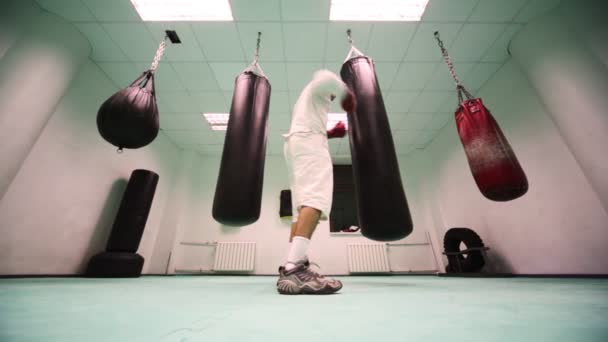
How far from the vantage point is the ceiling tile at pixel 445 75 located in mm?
3422

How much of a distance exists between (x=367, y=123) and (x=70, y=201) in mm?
3850

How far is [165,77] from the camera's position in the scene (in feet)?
11.8

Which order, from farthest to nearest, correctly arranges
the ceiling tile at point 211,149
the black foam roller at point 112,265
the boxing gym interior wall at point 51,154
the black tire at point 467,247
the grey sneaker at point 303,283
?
the ceiling tile at point 211,149, the black tire at point 467,247, the black foam roller at point 112,265, the boxing gym interior wall at point 51,154, the grey sneaker at point 303,283

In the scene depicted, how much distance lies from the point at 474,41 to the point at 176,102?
4768 mm

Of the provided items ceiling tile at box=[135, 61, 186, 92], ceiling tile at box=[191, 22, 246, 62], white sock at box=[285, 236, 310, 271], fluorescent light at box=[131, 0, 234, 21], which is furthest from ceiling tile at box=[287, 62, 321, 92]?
white sock at box=[285, 236, 310, 271]

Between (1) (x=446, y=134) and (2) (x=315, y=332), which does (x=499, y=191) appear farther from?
(1) (x=446, y=134)

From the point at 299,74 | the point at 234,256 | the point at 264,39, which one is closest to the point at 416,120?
the point at 299,74

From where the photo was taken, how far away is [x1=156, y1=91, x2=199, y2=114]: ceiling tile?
391 cm

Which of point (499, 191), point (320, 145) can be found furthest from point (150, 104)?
point (499, 191)

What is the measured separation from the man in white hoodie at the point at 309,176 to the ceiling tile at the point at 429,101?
3.08 meters

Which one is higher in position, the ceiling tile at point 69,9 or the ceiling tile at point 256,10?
the ceiling tile at point 69,9

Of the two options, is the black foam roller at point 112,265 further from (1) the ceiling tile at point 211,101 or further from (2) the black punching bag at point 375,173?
(2) the black punching bag at point 375,173

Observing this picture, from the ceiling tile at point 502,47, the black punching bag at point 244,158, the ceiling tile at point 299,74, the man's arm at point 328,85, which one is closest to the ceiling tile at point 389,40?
the ceiling tile at point 299,74

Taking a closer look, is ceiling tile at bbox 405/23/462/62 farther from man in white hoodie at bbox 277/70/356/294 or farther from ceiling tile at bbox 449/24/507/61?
man in white hoodie at bbox 277/70/356/294
